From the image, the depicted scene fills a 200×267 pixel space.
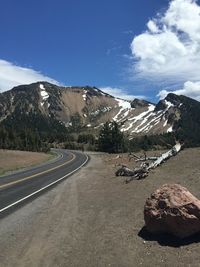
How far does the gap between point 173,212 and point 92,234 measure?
3094mm

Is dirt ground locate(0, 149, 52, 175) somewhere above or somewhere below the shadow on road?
above

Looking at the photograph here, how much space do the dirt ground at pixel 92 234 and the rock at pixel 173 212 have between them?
0.99 feet

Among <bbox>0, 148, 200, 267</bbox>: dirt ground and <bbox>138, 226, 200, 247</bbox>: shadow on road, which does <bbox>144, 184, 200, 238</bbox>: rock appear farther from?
<bbox>0, 148, 200, 267</bbox>: dirt ground

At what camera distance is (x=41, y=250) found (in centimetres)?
1223

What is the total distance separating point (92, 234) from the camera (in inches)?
549

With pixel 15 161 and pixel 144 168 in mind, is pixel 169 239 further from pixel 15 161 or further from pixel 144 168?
pixel 15 161

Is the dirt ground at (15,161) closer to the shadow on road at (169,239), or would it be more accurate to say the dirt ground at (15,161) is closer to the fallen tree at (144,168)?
the fallen tree at (144,168)

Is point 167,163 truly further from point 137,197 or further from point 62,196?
point 137,197

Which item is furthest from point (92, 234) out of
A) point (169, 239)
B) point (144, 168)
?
point (144, 168)

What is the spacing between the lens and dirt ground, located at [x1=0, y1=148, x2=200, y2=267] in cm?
1113

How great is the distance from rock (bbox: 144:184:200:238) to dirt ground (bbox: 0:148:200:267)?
300mm

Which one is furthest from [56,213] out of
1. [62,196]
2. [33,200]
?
[62,196]

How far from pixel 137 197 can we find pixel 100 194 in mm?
4386

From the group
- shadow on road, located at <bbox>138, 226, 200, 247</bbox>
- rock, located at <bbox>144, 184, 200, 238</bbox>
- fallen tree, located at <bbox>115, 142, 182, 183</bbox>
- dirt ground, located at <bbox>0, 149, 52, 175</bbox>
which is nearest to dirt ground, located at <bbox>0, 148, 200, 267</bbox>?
shadow on road, located at <bbox>138, 226, 200, 247</bbox>
